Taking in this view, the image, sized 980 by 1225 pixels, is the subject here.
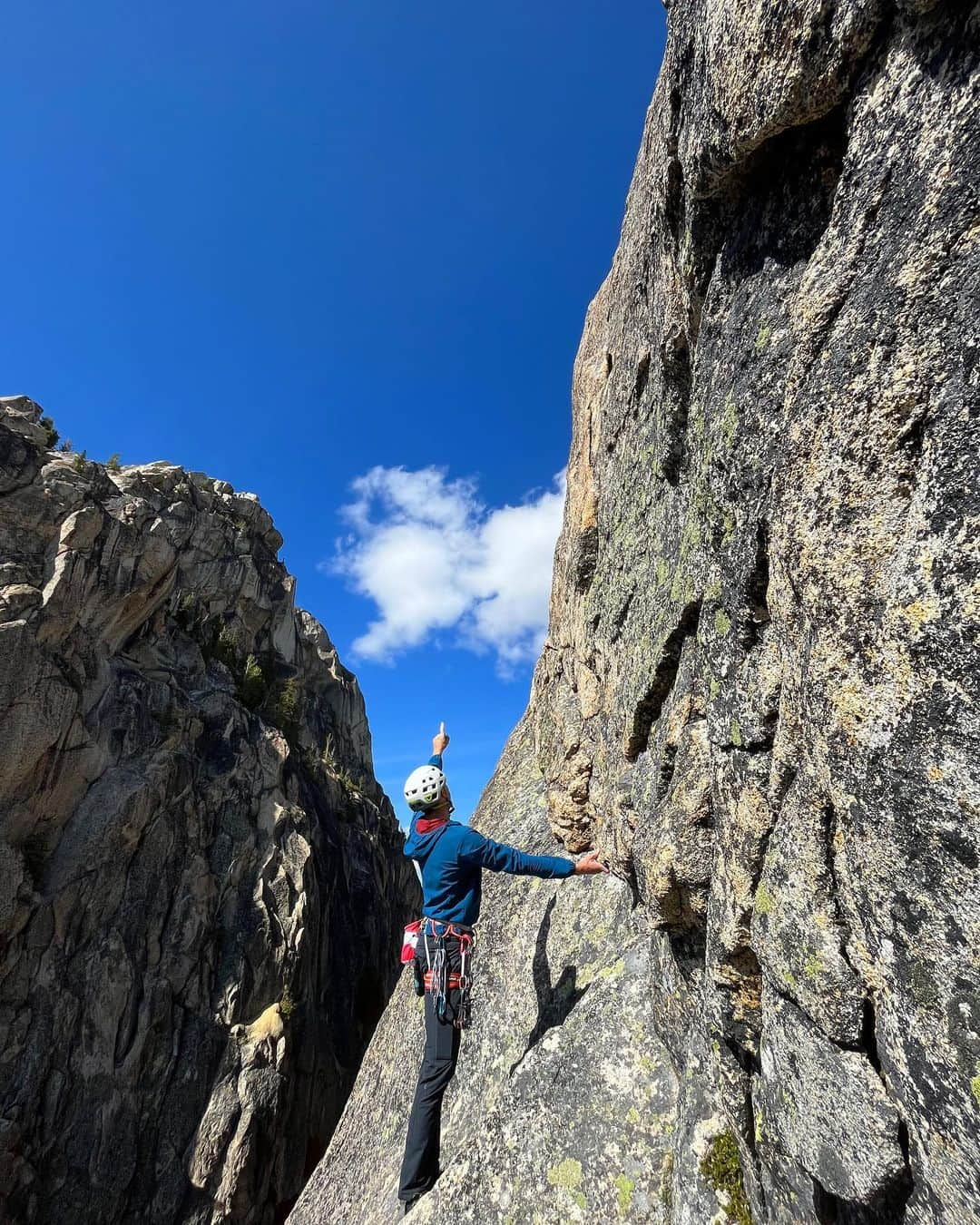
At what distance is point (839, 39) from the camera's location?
3.90 metres

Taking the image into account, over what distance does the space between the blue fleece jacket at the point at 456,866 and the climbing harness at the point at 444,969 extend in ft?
0.46

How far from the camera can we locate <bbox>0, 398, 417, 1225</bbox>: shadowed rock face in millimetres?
24203

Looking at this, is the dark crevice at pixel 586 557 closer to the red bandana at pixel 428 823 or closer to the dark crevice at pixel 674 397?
the dark crevice at pixel 674 397

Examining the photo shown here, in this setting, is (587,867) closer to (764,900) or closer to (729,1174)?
(729,1174)

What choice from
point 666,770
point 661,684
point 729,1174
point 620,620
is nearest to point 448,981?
point 729,1174

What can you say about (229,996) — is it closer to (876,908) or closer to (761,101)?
(876,908)

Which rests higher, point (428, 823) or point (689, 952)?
point (428, 823)

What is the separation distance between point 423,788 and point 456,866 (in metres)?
1.20

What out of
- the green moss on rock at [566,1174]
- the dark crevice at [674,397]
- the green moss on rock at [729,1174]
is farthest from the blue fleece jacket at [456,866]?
the dark crevice at [674,397]

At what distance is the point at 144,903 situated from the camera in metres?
28.8

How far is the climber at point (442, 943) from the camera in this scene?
777 centimetres

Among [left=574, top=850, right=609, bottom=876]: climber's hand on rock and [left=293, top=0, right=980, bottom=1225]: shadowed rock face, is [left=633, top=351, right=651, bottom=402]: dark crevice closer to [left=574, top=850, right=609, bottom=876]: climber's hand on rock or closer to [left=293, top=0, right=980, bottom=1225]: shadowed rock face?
[left=293, top=0, right=980, bottom=1225]: shadowed rock face

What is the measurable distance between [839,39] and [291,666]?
2135 inches

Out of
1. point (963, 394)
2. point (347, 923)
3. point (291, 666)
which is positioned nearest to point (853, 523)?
point (963, 394)
